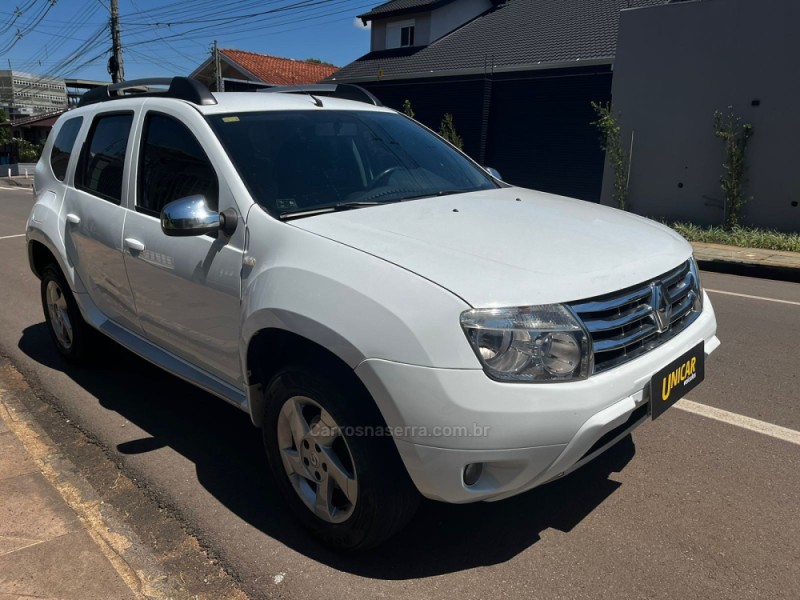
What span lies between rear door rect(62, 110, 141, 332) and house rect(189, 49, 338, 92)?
2755 centimetres

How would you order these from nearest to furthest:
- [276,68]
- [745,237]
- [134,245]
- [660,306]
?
[660,306], [134,245], [745,237], [276,68]

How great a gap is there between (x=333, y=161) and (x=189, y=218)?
0.87m

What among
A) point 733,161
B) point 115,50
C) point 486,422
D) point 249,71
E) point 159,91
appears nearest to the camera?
point 486,422

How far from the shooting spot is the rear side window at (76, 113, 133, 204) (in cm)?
387

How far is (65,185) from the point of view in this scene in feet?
14.8

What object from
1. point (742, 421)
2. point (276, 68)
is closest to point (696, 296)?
point (742, 421)

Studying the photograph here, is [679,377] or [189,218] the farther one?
[189,218]

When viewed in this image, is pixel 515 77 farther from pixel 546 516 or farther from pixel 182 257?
pixel 546 516

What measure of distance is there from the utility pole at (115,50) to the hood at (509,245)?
2582 centimetres

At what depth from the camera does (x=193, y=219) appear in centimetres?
282

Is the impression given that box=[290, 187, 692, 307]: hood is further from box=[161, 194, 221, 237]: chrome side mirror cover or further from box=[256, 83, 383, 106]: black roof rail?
box=[256, 83, 383, 106]: black roof rail

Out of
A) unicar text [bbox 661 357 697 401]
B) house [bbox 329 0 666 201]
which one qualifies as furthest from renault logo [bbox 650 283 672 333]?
house [bbox 329 0 666 201]

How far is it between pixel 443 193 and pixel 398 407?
161 cm

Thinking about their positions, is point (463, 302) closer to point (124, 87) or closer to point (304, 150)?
point (304, 150)
